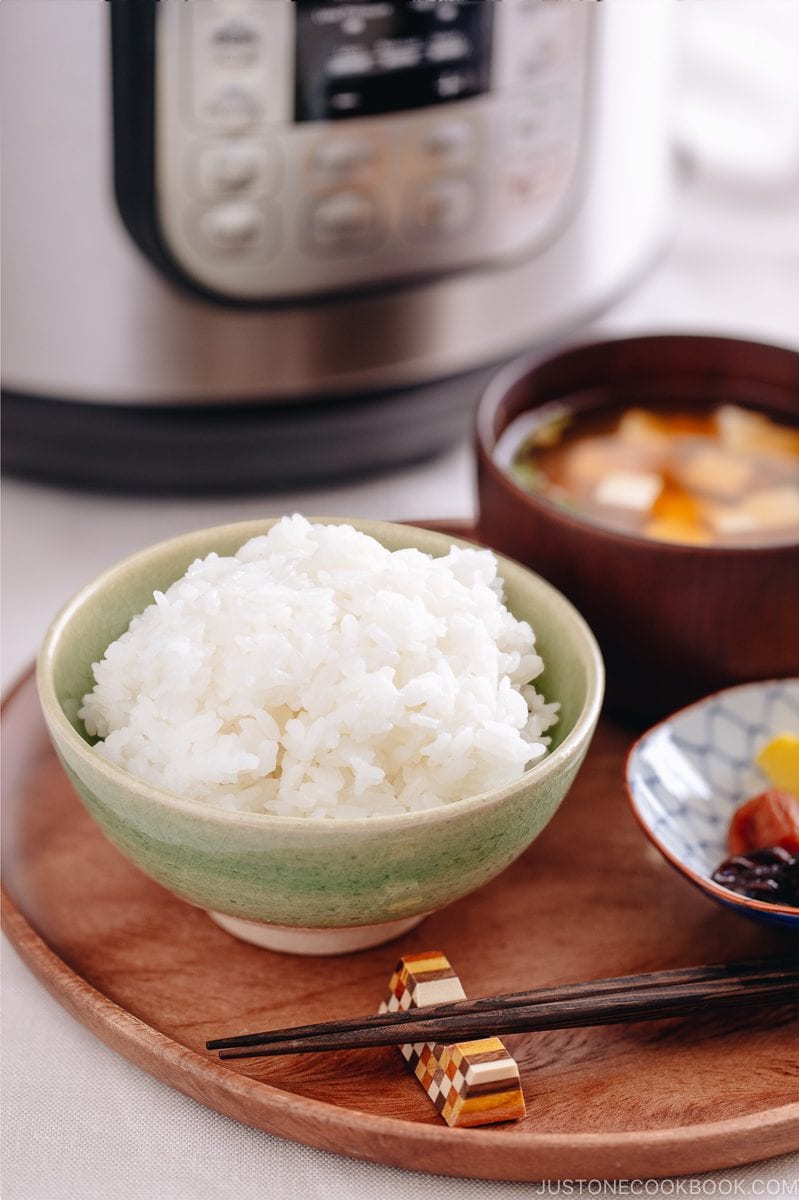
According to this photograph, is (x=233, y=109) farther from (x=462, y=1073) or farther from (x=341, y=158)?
(x=462, y=1073)

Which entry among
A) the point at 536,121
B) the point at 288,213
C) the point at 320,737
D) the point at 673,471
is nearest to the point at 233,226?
the point at 288,213

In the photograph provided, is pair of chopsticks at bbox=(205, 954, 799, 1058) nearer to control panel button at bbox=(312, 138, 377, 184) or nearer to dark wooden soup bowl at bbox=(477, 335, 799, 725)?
dark wooden soup bowl at bbox=(477, 335, 799, 725)

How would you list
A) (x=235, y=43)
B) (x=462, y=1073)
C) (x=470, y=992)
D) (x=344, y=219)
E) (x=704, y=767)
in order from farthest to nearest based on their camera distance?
(x=344, y=219) < (x=235, y=43) < (x=704, y=767) < (x=470, y=992) < (x=462, y=1073)

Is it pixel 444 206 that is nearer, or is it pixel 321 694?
pixel 321 694

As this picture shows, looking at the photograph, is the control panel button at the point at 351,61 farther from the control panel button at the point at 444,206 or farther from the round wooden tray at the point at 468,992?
the round wooden tray at the point at 468,992

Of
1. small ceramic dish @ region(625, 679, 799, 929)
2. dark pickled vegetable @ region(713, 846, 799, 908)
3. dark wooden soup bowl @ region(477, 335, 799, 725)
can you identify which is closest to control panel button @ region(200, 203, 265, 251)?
dark wooden soup bowl @ region(477, 335, 799, 725)

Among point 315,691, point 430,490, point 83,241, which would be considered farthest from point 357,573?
point 430,490
